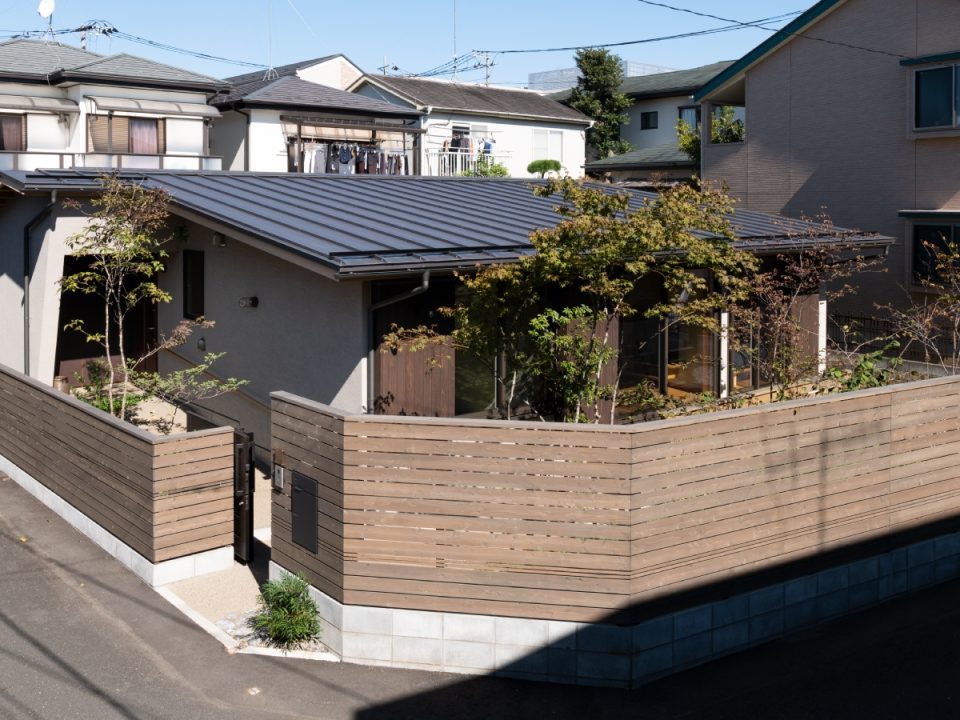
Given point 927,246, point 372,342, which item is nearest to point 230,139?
point 927,246

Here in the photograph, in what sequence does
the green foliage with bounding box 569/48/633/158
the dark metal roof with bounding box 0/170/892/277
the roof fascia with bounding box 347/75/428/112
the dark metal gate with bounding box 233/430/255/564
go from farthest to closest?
the green foliage with bounding box 569/48/633/158
the roof fascia with bounding box 347/75/428/112
the dark metal roof with bounding box 0/170/892/277
the dark metal gate with bounding box 233/430/255/564

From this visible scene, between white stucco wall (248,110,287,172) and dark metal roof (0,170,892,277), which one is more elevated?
white stucco wall (248,110,287,172)

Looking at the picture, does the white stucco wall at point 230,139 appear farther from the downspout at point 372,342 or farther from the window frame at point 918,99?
the downspout at point 372,342

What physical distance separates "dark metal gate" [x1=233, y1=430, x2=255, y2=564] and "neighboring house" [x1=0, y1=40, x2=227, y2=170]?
20.9 meters

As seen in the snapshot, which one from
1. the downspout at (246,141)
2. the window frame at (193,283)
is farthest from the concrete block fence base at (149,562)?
the downspout at (246,141)

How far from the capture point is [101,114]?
29.2 m

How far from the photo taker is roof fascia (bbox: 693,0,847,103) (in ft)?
77.9

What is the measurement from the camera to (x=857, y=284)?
22.9 metres

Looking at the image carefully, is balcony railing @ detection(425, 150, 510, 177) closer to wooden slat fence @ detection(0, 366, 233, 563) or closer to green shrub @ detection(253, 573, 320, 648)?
wooden slat fence @ detection(0, 366, 233, 563)

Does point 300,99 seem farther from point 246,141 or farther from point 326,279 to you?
point 326,279

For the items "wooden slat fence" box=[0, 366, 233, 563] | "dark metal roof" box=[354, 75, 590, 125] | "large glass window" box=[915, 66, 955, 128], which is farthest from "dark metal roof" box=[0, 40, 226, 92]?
"wooden slat fence" box=[0, 366, 233, 563]

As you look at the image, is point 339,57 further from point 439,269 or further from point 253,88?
point 439,269

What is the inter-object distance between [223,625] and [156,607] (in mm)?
765

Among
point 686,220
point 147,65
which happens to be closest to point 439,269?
point 686,220
